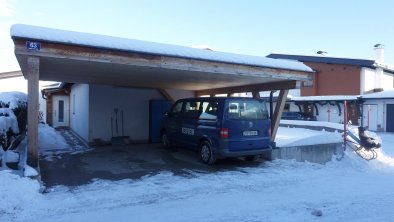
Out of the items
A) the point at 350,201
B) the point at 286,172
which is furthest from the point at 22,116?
the point at 350,201

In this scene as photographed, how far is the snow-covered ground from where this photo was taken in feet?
15.1

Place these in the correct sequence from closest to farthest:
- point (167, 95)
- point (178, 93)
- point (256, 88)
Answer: point (256, 88) → point (167, 95) → point (178, 93)

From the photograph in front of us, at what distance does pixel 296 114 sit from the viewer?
24828 millimetres

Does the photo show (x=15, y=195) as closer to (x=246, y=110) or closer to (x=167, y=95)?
(x=246, y=110)

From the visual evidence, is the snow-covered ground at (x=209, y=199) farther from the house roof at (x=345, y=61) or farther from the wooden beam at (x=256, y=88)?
the house roof at (x=345, y=61)

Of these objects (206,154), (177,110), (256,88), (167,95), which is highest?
(256,88)

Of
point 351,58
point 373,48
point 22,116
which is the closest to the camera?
point 22,116

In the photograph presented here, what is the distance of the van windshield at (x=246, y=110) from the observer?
26.0 feet

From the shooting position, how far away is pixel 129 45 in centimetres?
661

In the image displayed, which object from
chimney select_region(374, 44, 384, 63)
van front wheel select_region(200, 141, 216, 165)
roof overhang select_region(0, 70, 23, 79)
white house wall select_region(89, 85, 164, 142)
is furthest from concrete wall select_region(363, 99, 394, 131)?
roof overhang select_region(0, 70, 23, 79)

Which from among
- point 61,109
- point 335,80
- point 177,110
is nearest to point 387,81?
point 335,80

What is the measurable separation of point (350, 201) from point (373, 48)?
2606 cm

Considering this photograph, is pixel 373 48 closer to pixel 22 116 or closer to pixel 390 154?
pixel 390 154

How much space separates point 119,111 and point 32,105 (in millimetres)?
6306
